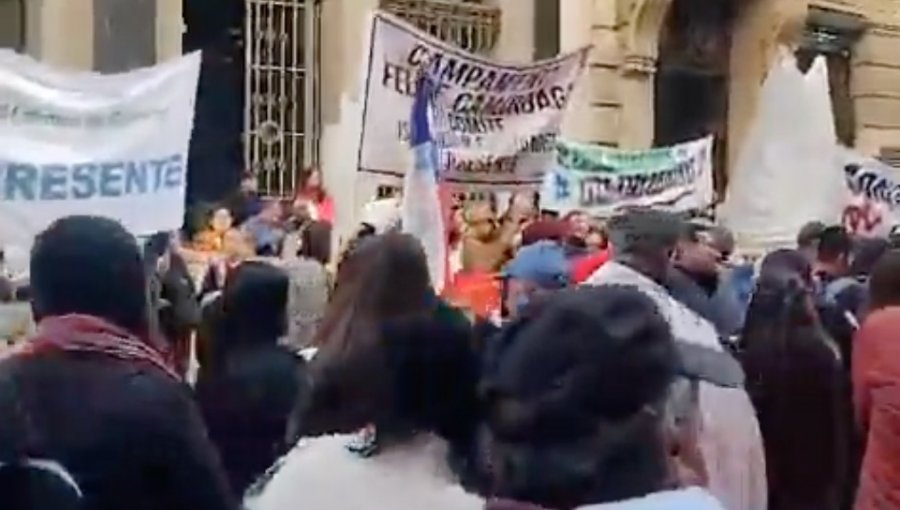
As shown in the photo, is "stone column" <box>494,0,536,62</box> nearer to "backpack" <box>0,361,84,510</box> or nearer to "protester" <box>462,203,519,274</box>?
"protester" <box>462,203,519,274</box>

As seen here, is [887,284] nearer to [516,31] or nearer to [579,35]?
[579,35]

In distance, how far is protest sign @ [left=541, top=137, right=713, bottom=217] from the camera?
528 inches

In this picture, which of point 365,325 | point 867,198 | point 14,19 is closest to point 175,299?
point 867,198

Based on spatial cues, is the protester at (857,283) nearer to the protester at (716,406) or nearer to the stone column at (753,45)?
the protester at (716,406)

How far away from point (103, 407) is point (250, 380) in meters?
2.29

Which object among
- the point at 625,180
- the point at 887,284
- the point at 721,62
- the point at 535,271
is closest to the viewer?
the point at 887,284

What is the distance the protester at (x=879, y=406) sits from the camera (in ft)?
17.0

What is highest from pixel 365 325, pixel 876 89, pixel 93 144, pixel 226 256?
pixel 876 89

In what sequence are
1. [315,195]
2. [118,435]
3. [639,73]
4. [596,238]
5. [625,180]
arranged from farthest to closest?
1. [639,73]
2. [315,195]
3. [625,180]
4. [596,238]
5. [118,435]

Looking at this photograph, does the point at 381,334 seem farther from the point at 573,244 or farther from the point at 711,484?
the point at 573,244

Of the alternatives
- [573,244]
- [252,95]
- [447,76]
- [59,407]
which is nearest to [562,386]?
[59,407]

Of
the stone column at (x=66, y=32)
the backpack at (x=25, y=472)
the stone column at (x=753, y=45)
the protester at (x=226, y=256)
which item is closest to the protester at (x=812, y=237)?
the protester at (x=226, y=256)

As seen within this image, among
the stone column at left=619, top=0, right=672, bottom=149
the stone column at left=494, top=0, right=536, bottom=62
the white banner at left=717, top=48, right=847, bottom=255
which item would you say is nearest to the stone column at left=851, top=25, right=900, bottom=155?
the stone column at left=619, top=0, right=672, bottom=149

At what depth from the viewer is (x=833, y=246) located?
379 inches
